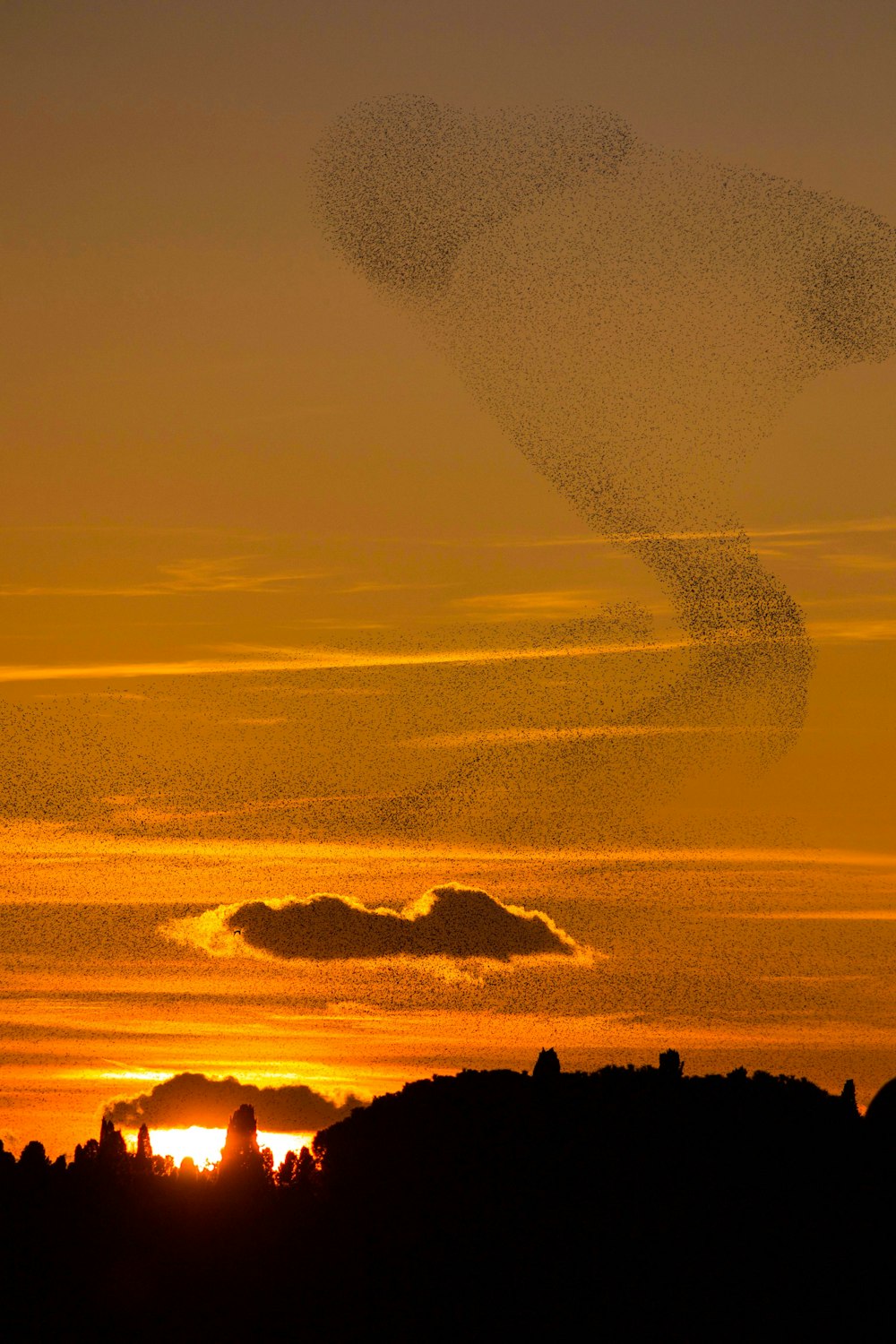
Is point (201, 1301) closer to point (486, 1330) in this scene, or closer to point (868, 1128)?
point (486, 1330)

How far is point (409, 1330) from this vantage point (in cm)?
19100

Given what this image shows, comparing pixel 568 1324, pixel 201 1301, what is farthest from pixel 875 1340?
pixel 201 1301

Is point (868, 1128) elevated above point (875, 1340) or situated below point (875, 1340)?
above

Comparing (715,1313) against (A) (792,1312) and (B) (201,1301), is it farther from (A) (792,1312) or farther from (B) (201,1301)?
(B) (201,1301)

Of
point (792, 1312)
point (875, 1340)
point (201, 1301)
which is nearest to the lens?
point (875, 1340)

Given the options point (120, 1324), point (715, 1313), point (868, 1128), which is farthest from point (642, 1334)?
point (868, 1128)

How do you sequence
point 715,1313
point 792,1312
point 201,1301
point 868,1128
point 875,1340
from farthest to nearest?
1. point 201,1301
2. point 715,1313
3. point 792,1312
4. point 875,1340
5. point 868,1128

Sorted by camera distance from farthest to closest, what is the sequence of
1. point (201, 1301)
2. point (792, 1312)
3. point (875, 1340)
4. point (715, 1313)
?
point (201, 1301) < point (715, 1313) < point (792, 1312) < point (875, 1340)

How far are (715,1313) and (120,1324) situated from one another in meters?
61.6

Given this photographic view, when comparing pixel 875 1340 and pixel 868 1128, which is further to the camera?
Answer: pixel 875 1340

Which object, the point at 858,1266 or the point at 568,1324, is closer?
the point at 858,1266

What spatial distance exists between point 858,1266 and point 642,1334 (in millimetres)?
39110

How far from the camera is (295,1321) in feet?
628

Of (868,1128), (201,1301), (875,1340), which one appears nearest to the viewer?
(868,1128)
